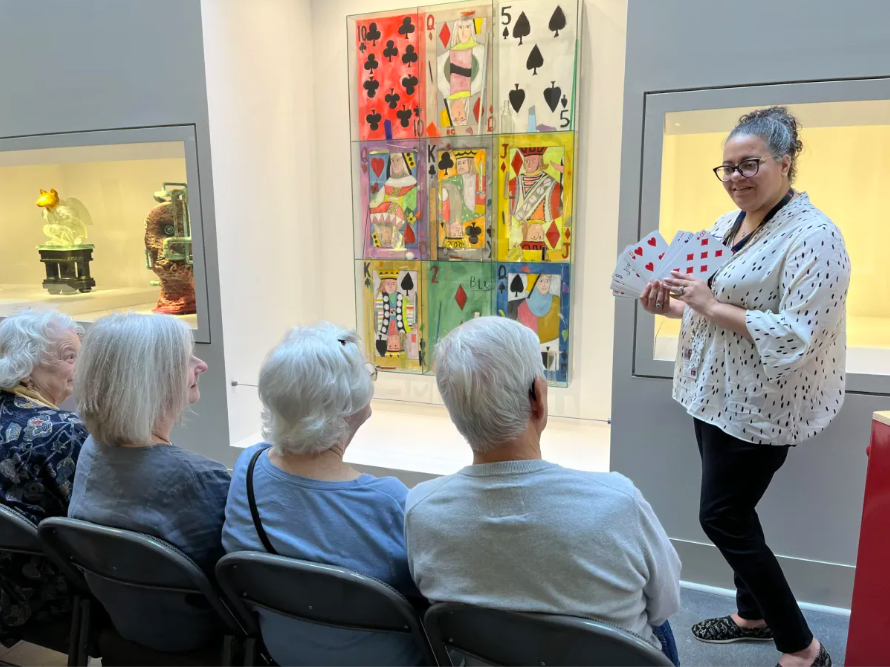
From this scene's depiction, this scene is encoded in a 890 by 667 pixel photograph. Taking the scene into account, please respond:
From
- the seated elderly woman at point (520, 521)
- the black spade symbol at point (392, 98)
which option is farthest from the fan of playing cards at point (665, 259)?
the black spade symbol at point (392, 98)

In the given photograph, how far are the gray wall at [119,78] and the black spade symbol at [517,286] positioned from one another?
1562 millimetres

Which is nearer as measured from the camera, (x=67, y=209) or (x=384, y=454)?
(x=384, y=454)

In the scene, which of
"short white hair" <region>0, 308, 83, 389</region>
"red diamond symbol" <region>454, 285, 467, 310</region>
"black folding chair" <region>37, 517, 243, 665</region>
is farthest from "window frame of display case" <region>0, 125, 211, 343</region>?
"black folding chair" <region>37, 517, 243, 665</region>

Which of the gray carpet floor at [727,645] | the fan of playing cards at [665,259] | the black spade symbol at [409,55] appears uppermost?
the black spade symbol at [409,55]

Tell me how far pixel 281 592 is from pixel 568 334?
2.40 meters

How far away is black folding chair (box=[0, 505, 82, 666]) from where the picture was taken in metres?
1.54

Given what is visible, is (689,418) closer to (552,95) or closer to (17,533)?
(552,95)

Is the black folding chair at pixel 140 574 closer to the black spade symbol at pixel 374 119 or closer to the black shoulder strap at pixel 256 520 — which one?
the black shoulder strap at pixel 256 520

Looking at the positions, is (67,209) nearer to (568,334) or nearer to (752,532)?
(568,334)

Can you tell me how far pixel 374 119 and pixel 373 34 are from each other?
0.45 metres

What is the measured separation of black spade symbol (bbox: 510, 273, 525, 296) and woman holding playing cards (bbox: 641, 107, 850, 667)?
1.37 metres

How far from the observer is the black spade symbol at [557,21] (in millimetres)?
3152

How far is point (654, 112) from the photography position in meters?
2.44

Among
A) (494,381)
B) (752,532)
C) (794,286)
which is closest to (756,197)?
(794,286)
